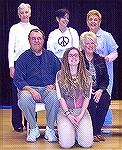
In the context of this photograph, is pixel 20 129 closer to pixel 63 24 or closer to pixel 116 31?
pixel 63 24

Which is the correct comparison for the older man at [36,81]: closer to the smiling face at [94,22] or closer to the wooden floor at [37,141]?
the wooden floor at [37,141]

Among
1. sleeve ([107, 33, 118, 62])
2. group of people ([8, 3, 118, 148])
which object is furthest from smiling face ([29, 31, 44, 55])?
sleeve ([107, 33, 118, 62])

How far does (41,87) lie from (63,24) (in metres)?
0.69

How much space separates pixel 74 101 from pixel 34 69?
45 cm

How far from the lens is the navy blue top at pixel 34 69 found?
3.77 m

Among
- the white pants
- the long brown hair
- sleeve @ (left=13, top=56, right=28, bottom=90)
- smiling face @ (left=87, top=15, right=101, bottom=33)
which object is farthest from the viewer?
smiling face @ (left=87, top=15, right=101, bottom=33)

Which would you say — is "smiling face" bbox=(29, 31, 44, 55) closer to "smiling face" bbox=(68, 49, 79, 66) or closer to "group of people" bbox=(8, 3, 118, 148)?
"group of people" bbox=(8, 3, 118, 148)

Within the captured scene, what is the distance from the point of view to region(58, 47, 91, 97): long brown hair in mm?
3596

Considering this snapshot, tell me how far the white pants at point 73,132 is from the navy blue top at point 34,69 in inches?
16.2

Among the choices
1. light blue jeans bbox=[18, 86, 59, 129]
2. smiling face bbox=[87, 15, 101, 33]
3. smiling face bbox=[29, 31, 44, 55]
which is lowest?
light blue jeans bbox=[18, 86, 59, 129]

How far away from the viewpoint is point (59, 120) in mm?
3555

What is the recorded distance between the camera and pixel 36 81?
12.4 feet

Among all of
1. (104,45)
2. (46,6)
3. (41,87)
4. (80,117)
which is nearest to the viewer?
(80,117)

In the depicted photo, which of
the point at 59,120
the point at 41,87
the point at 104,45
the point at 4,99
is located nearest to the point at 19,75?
the point at 41,87
